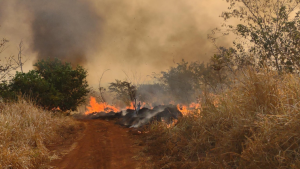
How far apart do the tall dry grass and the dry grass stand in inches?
131

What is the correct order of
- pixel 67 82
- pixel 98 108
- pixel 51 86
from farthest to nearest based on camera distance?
pixel 98 108 → pixel 67 82 → pixel 51 86

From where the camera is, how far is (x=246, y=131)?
14.3ft

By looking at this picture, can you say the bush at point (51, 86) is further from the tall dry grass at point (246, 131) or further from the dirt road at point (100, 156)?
the tall dry grass at point (246, 131)

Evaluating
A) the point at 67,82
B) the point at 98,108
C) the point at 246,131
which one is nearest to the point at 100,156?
the point at 246,131

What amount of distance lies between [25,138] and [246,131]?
6.73 m

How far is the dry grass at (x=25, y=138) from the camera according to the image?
505cm

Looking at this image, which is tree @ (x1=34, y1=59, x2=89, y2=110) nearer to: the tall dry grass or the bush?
the bush

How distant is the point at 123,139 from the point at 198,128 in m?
4.28

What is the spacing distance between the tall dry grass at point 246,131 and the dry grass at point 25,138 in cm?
332

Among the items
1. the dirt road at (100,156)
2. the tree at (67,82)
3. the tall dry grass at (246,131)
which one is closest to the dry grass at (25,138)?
the dirt road at (100,156)

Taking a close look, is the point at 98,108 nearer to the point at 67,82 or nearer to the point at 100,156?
the point at 67,82

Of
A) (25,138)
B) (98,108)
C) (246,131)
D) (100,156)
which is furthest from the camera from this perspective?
(98,108)

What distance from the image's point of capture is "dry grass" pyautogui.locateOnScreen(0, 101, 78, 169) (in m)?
5.05

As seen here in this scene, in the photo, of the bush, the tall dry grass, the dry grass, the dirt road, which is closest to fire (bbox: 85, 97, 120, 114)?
the bush
